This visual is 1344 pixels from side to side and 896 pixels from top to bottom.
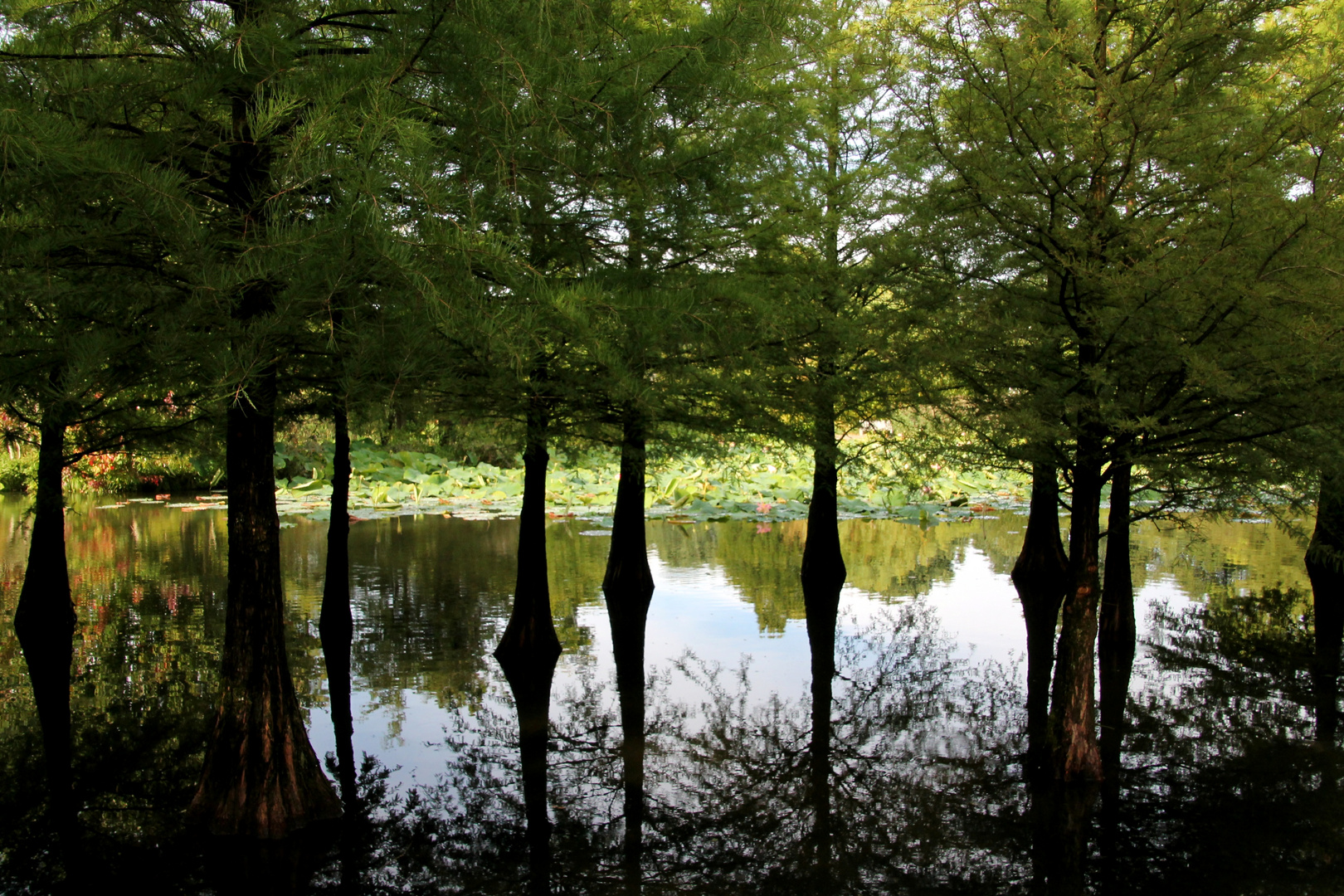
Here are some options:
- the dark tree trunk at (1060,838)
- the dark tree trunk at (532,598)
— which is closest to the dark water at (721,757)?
the dark tree trunk at (1060,838)

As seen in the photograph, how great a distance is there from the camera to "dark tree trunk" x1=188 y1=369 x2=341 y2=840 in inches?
244

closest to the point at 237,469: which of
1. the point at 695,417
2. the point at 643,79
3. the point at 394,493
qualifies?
the point at 643,79

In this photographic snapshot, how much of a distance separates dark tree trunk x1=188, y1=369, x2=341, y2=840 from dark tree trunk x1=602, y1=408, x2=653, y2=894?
2.13 metres

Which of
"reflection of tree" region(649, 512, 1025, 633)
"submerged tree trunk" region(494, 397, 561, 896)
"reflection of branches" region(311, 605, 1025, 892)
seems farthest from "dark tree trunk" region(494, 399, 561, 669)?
"reflection of tree" region(649, 512, 1025, 633)

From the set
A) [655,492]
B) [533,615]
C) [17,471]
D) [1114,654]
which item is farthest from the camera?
[17,471]

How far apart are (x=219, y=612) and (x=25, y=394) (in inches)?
265

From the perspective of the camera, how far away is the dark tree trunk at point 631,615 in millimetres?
6740

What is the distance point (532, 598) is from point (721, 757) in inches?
138

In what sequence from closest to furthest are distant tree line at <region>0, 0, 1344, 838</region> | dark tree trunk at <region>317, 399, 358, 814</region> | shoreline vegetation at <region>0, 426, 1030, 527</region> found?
distant tree line at <region>0, 0, 1344, 838</region>, dark tree trunk at <region>317, 399, 358, 814</region>, shoreline vegetation at <region>0, 426, 1030, 527</region>

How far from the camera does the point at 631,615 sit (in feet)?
42.6

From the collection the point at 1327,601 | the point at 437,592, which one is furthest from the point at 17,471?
the point at 1327,601

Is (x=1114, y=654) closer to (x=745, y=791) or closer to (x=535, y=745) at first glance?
(x=745, y=791)

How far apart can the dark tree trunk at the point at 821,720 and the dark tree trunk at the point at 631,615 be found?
1.17m

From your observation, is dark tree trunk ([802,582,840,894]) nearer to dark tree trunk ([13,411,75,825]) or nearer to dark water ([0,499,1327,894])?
dark water ([0,499,1327,894])
